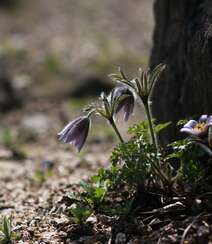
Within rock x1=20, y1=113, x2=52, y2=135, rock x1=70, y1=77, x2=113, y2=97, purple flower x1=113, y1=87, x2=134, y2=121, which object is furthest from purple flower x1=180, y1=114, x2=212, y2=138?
rock x1=70, y1=77, x2=113, y2=97

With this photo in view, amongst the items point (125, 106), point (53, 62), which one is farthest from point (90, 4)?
point (125, 106)

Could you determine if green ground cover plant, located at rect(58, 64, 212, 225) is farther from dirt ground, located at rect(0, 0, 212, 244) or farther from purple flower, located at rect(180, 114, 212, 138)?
dirt ground, located at rect(0, 0, 212, 244)

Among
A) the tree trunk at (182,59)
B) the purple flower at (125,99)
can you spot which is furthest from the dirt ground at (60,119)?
the tree trunk at (182,59)

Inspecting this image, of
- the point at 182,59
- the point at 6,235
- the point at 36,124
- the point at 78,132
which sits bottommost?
the point at 6,235

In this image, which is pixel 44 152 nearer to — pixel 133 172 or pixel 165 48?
pixel 165 48

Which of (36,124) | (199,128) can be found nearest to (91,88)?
(36,124)

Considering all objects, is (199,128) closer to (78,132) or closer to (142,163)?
(142,163)
